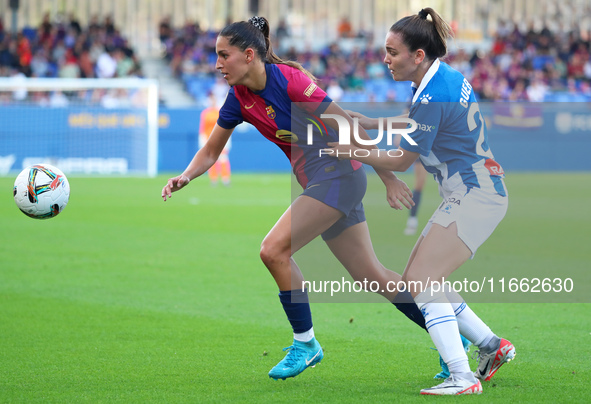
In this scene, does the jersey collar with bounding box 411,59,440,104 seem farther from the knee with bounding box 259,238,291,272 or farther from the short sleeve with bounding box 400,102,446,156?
the knee with bounding box 259,238,291,272

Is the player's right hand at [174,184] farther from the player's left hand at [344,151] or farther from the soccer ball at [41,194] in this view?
the soccer ball at [41,194]

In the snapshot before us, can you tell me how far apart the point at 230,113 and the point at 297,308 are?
1.25m

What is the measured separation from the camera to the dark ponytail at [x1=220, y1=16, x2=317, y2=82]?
14.7ft

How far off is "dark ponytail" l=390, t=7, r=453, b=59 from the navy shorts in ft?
2.86

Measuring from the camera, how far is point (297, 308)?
456 centimetres

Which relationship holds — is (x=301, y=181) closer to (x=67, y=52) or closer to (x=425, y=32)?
(x=425, y=32)

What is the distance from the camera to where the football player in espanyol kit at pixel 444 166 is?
13.1 ft

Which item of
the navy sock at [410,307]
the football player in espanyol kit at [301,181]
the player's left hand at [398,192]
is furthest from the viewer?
the navy sock at [410,307]

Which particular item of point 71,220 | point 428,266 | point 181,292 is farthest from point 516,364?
point 71,220

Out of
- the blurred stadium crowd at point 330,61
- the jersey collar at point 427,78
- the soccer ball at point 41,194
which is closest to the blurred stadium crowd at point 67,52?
the blurred stadium crowd at point 330,61

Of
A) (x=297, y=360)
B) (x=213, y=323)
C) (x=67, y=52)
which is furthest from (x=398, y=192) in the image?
(x=67, y=52)

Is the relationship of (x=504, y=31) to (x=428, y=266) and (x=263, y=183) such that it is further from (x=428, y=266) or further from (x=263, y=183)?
(x=428, y=266)

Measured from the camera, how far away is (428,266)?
4.00m

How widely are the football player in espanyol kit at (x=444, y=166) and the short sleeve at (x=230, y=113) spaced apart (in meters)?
0.83
